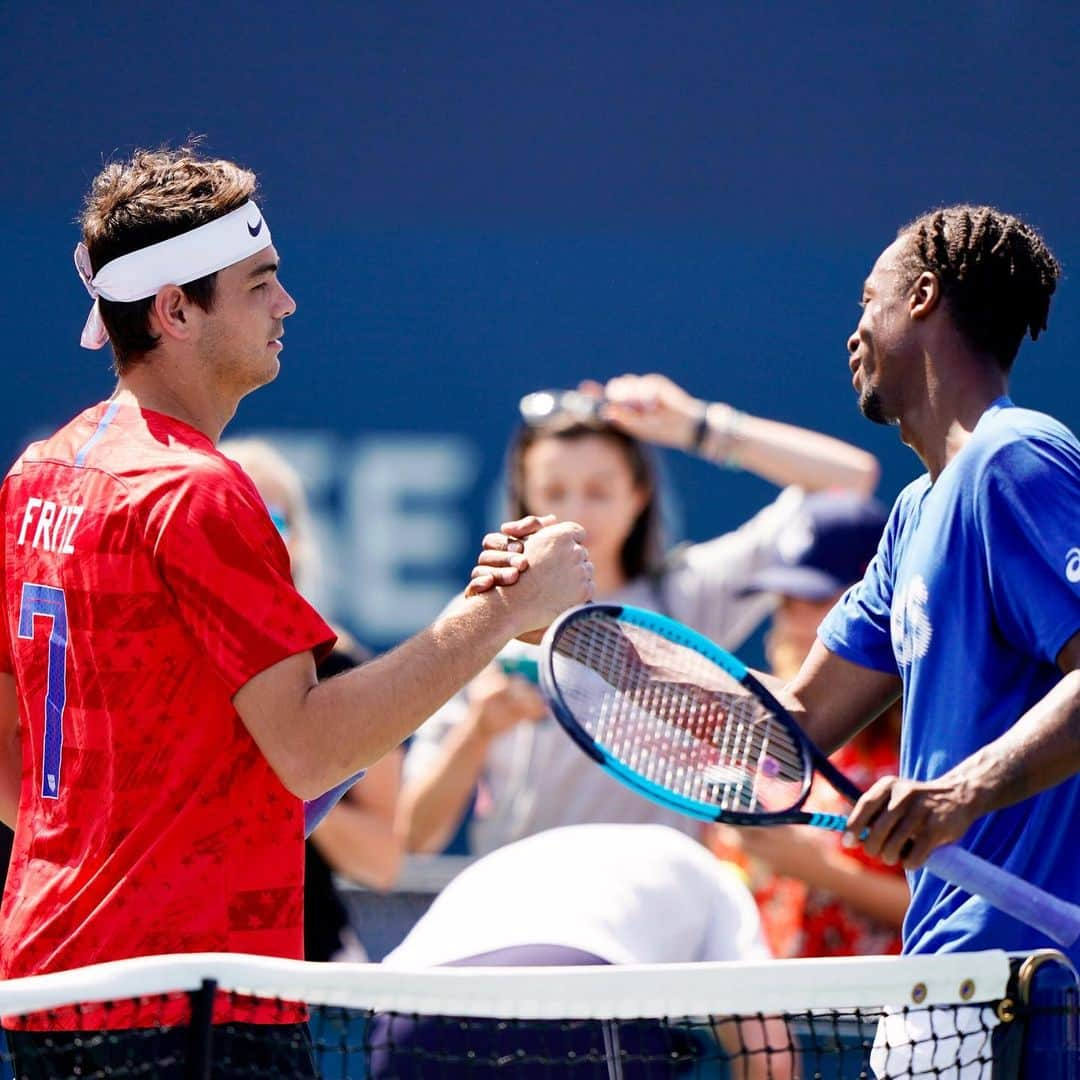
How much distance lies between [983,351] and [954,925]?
2.66 ft

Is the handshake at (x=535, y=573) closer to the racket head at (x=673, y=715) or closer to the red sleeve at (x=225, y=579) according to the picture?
the racket head at (x=673, y=715)

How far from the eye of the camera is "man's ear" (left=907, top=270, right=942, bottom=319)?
274cm

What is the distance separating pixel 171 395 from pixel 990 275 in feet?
3.85

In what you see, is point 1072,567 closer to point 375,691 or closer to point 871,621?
point 871,621

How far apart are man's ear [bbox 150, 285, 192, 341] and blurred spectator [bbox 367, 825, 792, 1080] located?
117cm

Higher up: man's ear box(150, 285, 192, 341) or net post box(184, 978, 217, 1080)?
man's ear box(150, 285, 192, 341)

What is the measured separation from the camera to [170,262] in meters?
2.68

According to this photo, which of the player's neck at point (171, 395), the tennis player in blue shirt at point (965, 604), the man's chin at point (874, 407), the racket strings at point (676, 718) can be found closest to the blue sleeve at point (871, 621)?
the tennis player in blue shirt at point (965, 604)

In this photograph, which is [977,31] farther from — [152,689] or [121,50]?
[152,689]

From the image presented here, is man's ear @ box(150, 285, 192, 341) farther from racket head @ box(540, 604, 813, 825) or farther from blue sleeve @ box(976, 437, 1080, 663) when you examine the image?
blue sleeve @ box(976, 437, 1080, 663)

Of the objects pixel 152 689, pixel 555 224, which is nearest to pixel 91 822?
pixel 152 689

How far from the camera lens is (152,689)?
2.45m

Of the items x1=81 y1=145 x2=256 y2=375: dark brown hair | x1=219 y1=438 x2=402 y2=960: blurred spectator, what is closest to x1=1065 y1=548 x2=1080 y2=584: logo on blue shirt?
x1=81 y1=145 x2=256 y2=375: dark brown hair

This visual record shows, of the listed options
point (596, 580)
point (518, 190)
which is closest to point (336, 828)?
point (596, 580)
